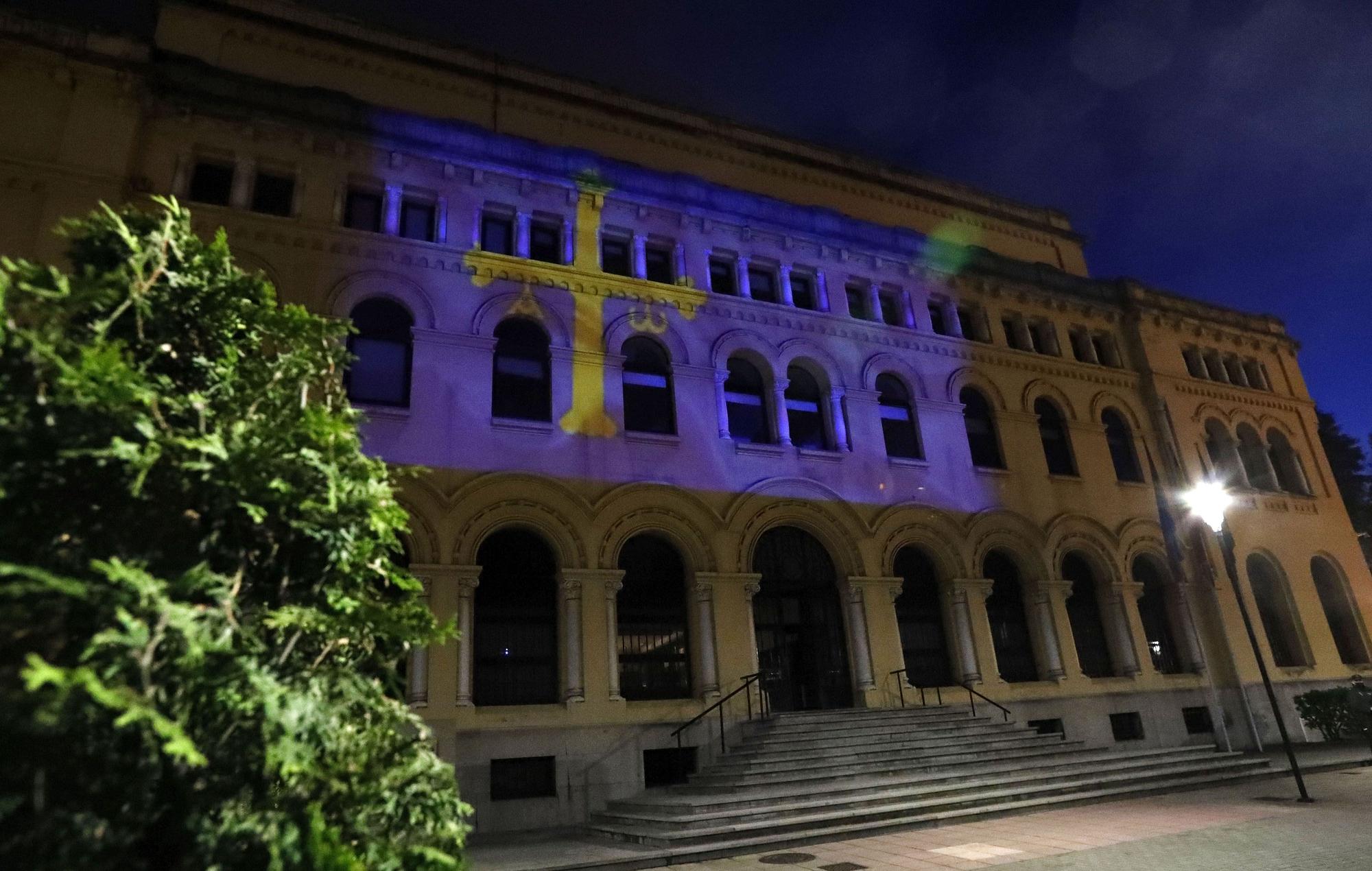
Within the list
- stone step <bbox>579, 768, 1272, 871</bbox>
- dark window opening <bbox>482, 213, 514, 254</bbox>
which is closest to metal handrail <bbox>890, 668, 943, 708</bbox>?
stone step <bbox>579, 768, 1272, 871</bbox>

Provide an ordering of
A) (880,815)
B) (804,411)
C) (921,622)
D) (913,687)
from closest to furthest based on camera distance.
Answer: (880,815), (913,687), (921,622), (804,411)

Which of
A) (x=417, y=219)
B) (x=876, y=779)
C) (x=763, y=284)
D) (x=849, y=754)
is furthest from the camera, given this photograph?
(x=763, y=284)

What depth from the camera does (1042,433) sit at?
21172 millimetres

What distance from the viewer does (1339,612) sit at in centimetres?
2350

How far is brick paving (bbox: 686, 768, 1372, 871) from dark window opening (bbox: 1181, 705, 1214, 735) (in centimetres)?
681

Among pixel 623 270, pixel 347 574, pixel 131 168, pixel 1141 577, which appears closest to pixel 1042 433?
pixel 1141 577

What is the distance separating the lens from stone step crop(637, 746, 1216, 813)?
38.1ft

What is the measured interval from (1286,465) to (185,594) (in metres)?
30.4

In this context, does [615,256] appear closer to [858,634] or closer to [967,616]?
[858,634]

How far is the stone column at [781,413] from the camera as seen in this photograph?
17188 millimetres

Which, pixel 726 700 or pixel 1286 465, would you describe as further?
pixel 1286 465

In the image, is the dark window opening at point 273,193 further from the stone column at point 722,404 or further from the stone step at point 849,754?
the stone step at point 849,754

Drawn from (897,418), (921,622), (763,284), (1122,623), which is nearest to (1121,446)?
(1122,623)

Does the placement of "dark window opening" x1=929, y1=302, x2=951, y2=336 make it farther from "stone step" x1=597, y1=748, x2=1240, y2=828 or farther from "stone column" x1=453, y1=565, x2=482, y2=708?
"stone column" x1=453, y1=565, x2=482, y2=708
